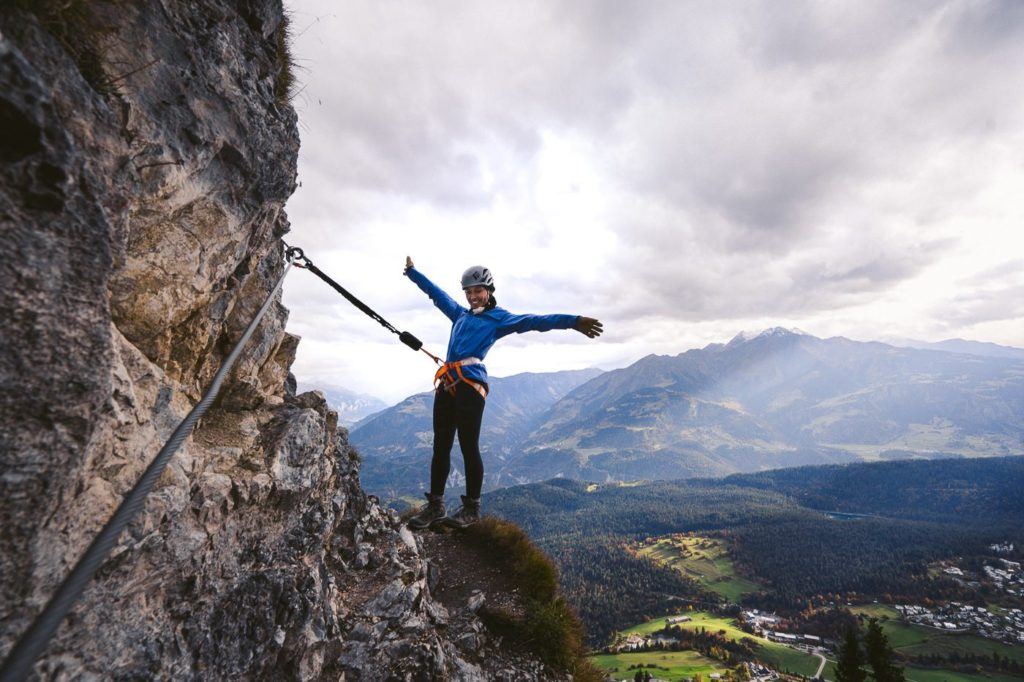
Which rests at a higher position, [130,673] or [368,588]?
[130,673]

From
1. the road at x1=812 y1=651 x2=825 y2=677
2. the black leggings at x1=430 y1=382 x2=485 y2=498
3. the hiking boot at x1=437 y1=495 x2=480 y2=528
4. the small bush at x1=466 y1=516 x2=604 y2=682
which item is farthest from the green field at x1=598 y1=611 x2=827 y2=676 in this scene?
the black leggings at x1=430 y1=382 x2=485 y2=498

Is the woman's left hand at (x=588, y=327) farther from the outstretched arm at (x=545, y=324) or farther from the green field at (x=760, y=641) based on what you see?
the green field at (x=760, y=641)

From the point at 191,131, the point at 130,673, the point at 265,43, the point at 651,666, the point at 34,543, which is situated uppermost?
the point at 265,43

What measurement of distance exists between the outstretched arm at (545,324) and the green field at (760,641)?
160 metres

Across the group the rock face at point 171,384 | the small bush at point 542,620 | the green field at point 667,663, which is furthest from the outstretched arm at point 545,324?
the green field at point 667,663

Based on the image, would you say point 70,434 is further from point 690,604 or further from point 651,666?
point 690,604

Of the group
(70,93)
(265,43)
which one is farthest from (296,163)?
(70,93)

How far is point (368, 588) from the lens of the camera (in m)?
8.22

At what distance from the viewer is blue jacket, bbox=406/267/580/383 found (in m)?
8.44

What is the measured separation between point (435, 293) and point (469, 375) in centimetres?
271

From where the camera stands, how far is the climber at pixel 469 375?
824cm

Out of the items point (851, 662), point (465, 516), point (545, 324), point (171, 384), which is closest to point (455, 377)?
point (545, 324)

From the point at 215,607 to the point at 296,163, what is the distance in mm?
6877

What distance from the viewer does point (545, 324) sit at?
865 cm
